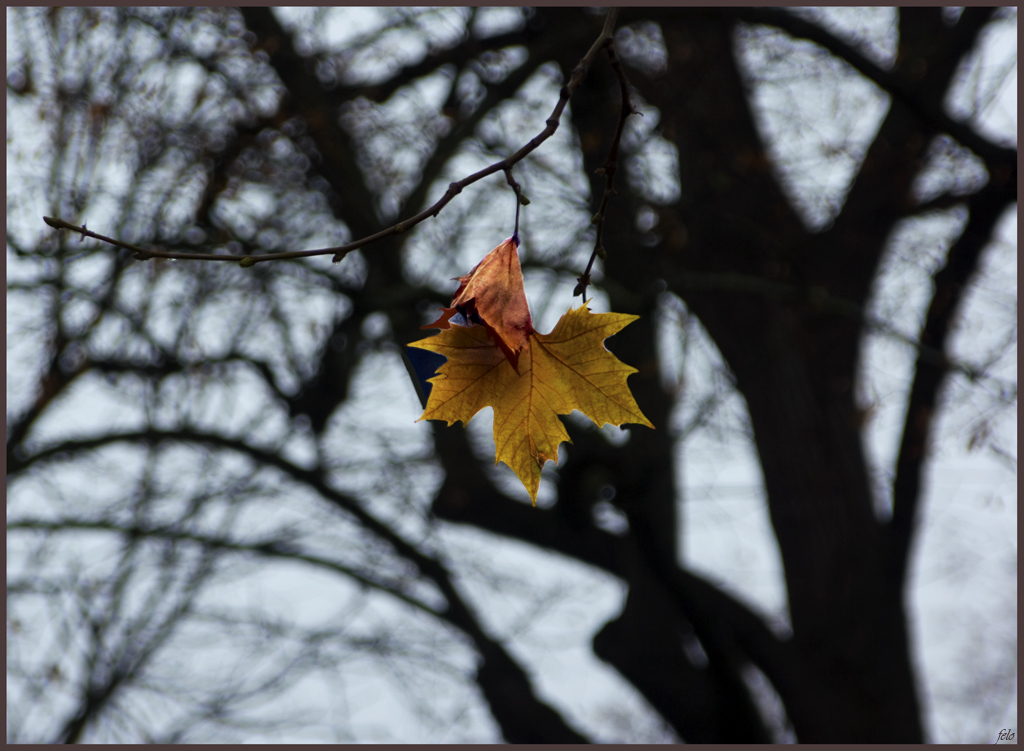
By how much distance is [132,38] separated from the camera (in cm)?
445

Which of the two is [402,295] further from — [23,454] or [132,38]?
[23,454]

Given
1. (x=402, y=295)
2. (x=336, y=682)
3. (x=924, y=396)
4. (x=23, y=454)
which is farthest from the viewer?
(x=336, y=682)

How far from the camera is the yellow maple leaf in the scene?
1023 millimetres

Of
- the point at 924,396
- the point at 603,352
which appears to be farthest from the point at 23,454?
the point at 924,396

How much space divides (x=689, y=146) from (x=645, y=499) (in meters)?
2.32

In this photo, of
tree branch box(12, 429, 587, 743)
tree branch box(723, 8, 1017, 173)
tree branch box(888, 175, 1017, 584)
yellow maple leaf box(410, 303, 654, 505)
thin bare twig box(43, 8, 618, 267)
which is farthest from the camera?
tree branch box(12, 429, 587, 743)

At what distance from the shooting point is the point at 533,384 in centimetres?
106

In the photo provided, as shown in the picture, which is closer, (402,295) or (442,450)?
(402,295)

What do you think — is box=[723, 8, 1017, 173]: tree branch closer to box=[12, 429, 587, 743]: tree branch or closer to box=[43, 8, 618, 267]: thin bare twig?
box=[43, 8, 618, 267]: thin bare twig

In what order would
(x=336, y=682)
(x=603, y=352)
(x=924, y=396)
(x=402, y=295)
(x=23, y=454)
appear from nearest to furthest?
1. (x=603, y=352)
2. (x=402, y=295)
3. (x=924, y=396)
4. (x=23, y=454)
5. (x=336, y=682)

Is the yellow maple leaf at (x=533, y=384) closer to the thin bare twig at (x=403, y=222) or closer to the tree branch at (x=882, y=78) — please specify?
the thin bare twig at (x=403, y=222)

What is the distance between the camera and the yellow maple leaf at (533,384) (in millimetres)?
1023

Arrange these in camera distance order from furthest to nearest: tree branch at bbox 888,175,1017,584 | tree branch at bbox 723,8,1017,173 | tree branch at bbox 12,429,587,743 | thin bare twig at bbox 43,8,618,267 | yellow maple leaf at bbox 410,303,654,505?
tree branch at bbox 12,429,587,743, tree branch at bbox 888,175,1017,584, tree branch at bbox 723,8,1017,173, yellow maple leaf at bbox 410,303,654,505, thin bare twig at bbox 43,8,618,267

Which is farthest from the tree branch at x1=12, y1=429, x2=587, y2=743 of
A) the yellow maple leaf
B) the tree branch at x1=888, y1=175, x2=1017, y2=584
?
the yellow maple leaf
